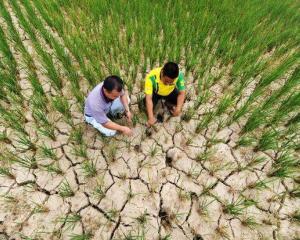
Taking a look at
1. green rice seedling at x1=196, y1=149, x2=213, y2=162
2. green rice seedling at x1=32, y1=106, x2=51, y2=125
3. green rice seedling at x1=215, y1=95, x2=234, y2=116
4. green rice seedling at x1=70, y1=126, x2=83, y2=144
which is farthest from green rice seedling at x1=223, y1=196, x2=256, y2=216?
green rice seedling at x1=32, y1=106, x2=51, y2=125

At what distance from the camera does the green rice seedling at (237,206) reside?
182 centimetres

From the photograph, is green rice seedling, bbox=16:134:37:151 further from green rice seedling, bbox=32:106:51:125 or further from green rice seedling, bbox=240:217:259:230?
green rice seedling, bbox=240:217:259:230

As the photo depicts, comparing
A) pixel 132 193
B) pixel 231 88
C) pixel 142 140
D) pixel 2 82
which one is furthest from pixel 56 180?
pixel 231 88

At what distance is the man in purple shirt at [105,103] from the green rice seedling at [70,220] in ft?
2.37

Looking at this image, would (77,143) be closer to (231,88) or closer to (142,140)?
(142,140)

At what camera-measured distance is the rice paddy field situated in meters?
1.85

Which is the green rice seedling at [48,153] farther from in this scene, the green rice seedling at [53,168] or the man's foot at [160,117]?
the man's foot at [160,117]

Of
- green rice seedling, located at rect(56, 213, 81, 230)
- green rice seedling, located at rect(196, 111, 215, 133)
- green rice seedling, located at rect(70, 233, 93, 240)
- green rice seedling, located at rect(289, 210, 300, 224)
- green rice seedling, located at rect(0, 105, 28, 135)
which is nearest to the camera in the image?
green rice seedling, located at rect(70, 233, 93, 240)

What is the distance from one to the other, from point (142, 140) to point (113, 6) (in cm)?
192

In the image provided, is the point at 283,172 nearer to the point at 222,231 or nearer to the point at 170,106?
the point at 222,231

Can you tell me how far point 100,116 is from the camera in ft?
6.27

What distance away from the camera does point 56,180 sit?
6.53 ft

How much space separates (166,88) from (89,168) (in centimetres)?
97

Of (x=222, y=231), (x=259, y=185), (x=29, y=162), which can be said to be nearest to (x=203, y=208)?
(x=222, y=231)
